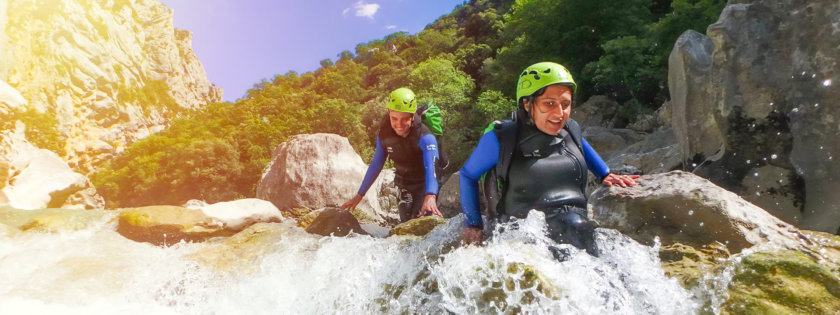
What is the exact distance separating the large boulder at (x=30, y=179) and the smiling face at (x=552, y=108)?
17570 mm

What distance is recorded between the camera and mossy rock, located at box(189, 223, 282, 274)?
4.32 metres

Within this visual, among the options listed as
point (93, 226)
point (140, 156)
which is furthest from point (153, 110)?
point (93, 226)

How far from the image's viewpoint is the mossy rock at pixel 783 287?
7.64 ft

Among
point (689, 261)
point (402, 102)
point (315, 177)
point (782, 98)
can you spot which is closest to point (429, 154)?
point (402, 102)

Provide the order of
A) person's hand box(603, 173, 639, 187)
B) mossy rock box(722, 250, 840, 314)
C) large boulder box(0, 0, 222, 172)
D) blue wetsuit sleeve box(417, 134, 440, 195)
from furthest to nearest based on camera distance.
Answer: large boulder box(0, 0, 222, 172), blue wetsuit sleeve box(417, 134, 440, 195), person's hand box(603, 173, 639, 187), mossy rock box(722, 250, 840, 314)

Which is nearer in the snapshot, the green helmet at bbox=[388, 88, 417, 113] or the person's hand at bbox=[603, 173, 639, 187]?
the person's hand at bbox=[603, 173, 639, 187]

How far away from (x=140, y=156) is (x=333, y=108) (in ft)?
68.3

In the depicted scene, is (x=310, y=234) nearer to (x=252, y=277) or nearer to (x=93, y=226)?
(x=252, y=277)

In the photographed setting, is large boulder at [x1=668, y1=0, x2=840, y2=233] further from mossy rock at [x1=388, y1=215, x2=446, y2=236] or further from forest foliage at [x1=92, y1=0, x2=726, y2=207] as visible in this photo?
forest foliage at [x1=92, y1=0, x2=726, y2=207]

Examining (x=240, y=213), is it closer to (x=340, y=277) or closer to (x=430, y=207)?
(x=340, y=277)

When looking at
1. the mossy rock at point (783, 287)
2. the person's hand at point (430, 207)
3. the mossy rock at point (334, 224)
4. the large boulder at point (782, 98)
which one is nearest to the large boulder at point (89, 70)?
the mossy rock at point (334, 224)

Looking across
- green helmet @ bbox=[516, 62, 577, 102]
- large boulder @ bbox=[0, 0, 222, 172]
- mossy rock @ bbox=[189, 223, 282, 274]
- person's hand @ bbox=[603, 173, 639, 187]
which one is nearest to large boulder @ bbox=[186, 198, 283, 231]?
mossy rock @ bbox=[189, 223, 282, 274]

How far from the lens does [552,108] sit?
2.93 metres

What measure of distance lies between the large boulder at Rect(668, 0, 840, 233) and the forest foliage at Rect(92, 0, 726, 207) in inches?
455
